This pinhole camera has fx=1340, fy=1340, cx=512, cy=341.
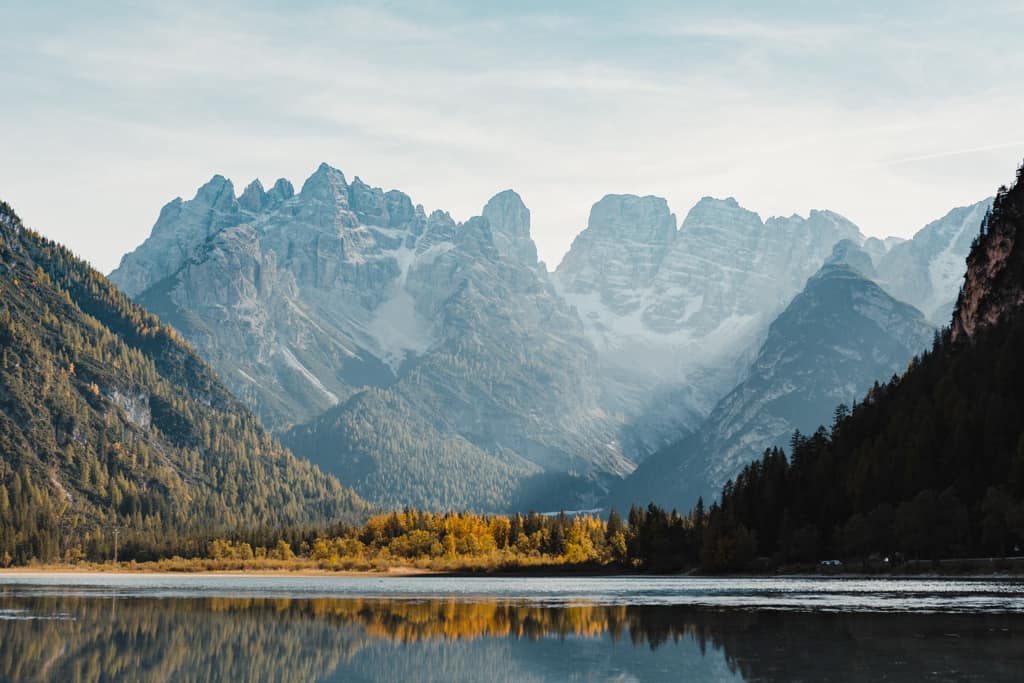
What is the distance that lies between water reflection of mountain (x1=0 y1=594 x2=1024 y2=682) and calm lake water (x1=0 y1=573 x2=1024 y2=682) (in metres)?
0.14

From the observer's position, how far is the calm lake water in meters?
71.8

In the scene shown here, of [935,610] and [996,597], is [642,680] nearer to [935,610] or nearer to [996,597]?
[935,610]

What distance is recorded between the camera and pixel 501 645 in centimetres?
8788

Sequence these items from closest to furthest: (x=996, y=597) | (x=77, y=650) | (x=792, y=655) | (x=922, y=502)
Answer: (x=792, y=655) < (x=77, y=650) < (x=996, y=597) < (x=922, y=502)

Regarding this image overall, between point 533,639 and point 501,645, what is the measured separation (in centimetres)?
446

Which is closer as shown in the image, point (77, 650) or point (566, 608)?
point (77, 650)

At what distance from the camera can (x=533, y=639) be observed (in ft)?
301

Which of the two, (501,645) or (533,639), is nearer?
(501,645)

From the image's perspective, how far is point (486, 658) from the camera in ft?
262

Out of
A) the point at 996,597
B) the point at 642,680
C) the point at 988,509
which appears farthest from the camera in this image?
the point at 988,509

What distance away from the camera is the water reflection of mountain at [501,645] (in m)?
71.7

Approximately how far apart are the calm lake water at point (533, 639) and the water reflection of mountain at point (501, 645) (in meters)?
0.14

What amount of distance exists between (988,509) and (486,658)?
114951 millimetres

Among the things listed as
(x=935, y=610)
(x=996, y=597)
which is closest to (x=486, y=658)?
(x=935, y=610)
